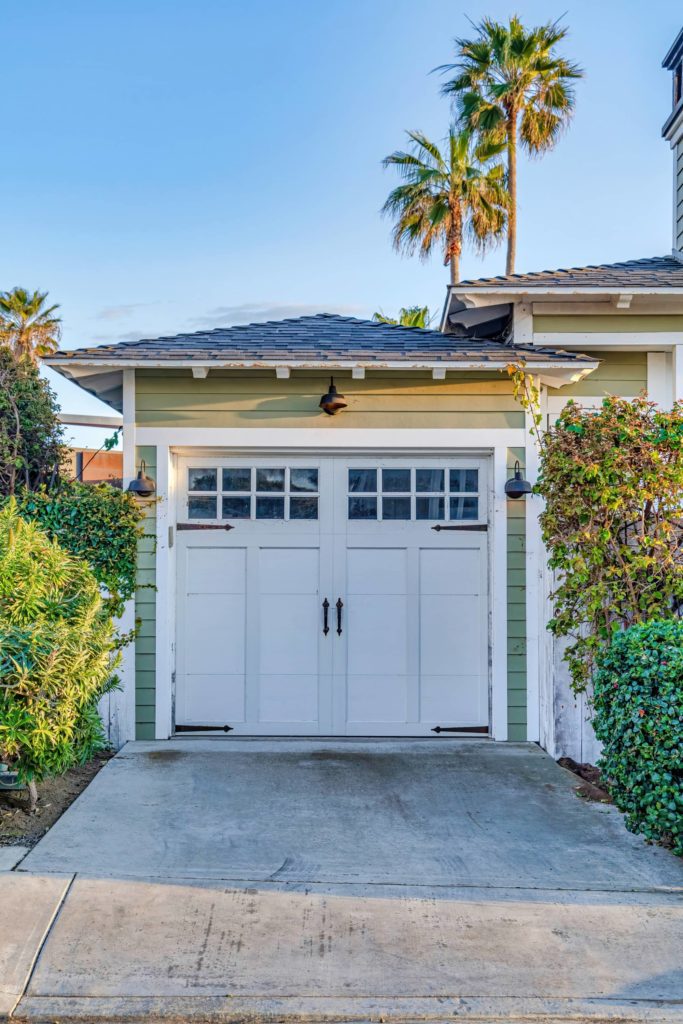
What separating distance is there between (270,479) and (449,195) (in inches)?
528

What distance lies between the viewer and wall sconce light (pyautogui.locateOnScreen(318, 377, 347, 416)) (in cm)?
576

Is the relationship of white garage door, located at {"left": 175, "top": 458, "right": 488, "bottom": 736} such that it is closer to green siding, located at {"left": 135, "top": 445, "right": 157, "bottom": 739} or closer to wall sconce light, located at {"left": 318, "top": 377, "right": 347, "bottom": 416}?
green siding, located at {"left": 135, "top": 445, "right": 157, "bottom": 739}

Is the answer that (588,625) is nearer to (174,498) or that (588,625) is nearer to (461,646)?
(461,646)

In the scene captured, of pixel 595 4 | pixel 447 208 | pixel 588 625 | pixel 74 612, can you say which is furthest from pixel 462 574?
pixel 447 208

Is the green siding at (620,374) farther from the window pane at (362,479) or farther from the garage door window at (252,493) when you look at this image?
the garage door window at (252,493)

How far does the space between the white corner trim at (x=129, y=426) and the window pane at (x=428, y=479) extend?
2.25 m

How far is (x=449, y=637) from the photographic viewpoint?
237 inches

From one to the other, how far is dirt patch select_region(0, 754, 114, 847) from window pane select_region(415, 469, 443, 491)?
10.3 ft

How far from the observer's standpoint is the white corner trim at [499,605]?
5.91 m

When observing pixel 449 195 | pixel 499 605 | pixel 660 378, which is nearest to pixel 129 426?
pixel 499 605

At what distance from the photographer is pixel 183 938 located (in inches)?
122

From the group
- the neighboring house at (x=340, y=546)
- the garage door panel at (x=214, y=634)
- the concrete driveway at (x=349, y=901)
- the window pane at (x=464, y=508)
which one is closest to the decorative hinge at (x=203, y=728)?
the neighboring house at (x=340, y=546)

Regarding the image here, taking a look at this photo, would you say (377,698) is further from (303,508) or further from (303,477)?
(303,477)

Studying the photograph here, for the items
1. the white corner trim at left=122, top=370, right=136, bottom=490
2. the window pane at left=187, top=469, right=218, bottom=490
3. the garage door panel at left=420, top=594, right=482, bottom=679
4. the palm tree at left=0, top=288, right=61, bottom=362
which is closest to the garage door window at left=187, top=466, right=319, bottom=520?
the window pane at left=187, top=469, right=218, bottom=490
